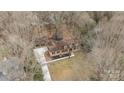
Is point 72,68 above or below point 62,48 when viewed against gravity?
below

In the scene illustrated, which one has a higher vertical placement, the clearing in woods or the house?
the house

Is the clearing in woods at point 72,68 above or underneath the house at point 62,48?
underneath

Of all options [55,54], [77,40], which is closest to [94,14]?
[77,40]

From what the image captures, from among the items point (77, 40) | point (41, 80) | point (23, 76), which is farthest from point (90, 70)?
point (23, 76)

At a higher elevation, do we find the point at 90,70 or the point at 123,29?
the point at 123,29
